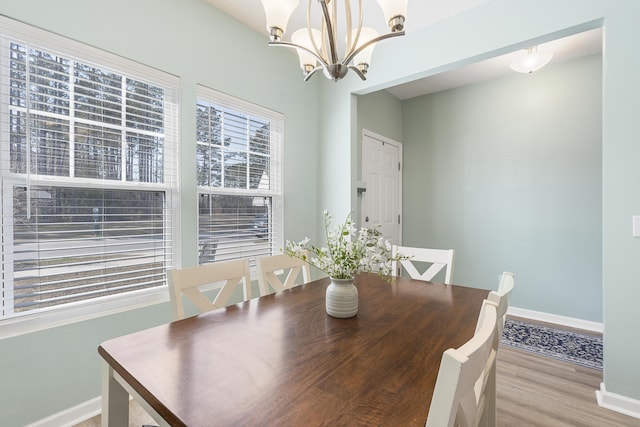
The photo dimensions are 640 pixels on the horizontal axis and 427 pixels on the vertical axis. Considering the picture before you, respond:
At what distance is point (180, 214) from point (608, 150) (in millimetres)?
2846

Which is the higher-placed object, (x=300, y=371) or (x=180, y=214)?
(x=180, y=214)

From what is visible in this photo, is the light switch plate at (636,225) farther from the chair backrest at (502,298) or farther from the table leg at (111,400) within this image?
the table leg at (111,400)

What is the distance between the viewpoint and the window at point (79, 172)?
153cm

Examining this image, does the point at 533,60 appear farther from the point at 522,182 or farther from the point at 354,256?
the point at 354,256

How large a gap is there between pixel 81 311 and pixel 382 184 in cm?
332

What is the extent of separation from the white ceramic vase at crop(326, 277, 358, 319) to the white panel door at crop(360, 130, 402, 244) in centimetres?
218

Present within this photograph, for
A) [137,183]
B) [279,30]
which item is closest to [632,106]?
[279,30]

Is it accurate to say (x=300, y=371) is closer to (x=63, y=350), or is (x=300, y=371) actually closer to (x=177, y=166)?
(x=63, y=350)

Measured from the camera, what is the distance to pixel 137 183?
1.95m

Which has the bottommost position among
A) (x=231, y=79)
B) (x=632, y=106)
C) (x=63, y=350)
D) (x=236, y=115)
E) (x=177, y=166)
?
(x=63, y=350)

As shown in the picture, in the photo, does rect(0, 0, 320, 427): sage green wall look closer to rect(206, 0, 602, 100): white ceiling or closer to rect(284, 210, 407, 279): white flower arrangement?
rect(206, 0, 602, 100): white ceiling

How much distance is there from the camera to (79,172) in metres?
1.73

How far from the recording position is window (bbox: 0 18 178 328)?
1.53 metres

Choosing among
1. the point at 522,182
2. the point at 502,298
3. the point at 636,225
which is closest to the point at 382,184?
the point at 522,182
